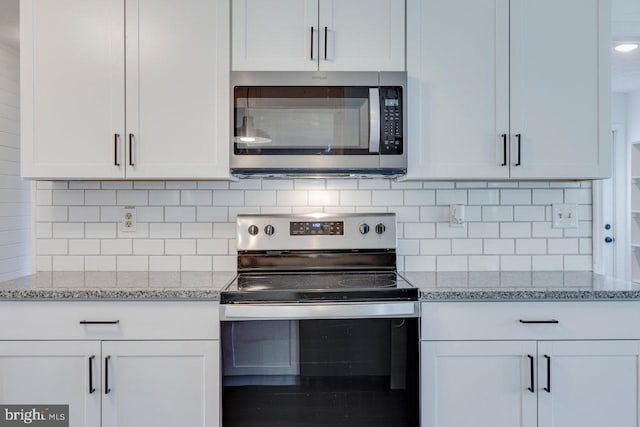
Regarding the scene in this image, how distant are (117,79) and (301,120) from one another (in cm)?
79

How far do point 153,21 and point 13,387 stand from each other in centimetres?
152

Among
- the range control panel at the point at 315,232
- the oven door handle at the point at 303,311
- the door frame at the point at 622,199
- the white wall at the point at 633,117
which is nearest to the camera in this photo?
the oven door handle at the point at 303,311

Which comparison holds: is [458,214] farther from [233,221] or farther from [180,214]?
[180,214]

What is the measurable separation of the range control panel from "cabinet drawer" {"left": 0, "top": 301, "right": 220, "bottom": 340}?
0.50m

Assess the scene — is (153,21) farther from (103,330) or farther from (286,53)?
(103,330)

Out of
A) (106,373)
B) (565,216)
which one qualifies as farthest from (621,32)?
(106,373)

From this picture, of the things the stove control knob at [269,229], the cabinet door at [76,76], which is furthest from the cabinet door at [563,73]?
the cabinet door at [76,76]

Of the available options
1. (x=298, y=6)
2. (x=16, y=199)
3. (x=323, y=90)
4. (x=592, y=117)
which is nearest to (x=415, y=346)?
(x=323, y=90)

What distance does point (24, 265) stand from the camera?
13.4 feet

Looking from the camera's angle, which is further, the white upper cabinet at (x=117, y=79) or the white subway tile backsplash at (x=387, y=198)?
the white subway tile backsplash at (x=387, y=198)

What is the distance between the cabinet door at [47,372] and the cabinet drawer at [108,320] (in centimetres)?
4

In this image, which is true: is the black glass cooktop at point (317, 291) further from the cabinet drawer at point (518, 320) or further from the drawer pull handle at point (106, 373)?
the drawer pull handle at point (106, 373)

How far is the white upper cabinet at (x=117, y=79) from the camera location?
1915 mm

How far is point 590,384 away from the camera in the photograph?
1708 millimetres
